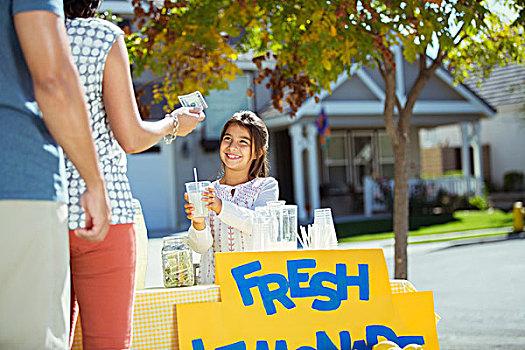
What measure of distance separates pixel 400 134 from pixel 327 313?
3.19m

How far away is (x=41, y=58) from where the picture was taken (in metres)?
1.50

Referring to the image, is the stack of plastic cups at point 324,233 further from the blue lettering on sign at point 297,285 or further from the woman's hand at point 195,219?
the woman's hand at point 195,219

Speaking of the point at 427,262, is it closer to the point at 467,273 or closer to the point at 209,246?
the point at 467,273

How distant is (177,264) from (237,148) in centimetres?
88

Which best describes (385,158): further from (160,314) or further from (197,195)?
(160,314)

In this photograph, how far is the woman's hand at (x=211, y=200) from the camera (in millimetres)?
2957

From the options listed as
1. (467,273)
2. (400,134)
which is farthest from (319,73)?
(467,273)

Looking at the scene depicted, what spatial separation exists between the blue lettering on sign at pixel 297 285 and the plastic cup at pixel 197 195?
40 cm

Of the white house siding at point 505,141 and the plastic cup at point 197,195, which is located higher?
the white house siding at point 505,141

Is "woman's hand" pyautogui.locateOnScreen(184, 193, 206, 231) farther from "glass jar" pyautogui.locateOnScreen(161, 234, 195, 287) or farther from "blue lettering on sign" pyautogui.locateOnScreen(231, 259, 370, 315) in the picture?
"blue lettering on sign" pyautogui.locateOnScreen(231, 259, 370, 315)

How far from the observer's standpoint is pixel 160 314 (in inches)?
106

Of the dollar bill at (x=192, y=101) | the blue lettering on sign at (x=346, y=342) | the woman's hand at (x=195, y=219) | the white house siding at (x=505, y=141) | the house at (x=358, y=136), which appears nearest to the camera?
the dollar bill at (x=192, y=101)

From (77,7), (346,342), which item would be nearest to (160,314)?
(346,342)

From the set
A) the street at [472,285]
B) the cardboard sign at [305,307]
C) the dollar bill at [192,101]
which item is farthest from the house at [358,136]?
the dollar bill at [192,101]
